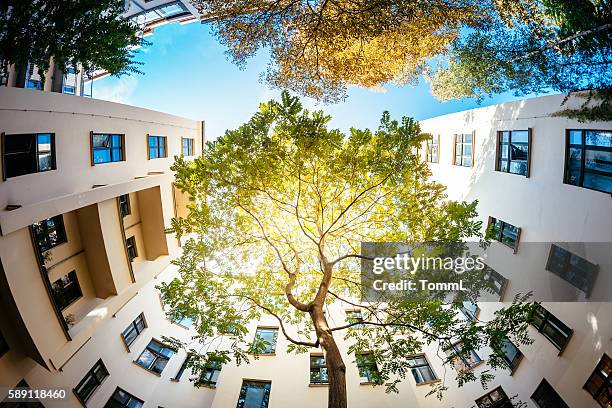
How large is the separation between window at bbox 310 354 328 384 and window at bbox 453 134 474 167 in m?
14.2

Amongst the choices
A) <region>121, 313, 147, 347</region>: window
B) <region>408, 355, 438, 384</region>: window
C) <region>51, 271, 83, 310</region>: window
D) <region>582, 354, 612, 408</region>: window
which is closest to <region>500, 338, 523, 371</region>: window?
<region>582, 354, 612, 408</region>: window

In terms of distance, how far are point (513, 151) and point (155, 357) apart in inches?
861

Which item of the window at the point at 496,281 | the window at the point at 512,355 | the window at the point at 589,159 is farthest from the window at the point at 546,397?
the window at the point at 589,159

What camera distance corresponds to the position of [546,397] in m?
10.5

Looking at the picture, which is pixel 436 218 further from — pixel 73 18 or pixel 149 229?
pixel 149 229

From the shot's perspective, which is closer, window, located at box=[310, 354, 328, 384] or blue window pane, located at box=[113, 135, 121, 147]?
blue window pane, located at box=[113, 135, 121, 147]

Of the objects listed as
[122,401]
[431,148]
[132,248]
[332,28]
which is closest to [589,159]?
[332,28]

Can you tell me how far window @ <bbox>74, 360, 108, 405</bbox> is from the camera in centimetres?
1161

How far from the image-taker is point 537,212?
38.2ft

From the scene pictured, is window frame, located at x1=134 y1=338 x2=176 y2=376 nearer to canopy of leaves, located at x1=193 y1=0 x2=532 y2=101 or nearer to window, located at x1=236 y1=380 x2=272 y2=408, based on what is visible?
window, located at x1=236 y1=380 x2=272 y2=408

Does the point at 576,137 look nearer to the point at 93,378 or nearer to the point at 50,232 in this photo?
the point at 50,232

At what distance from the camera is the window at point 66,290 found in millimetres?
10703

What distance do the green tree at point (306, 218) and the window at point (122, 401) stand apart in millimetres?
6471

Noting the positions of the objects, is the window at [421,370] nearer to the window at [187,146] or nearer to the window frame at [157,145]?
the window frame at [157,145]
